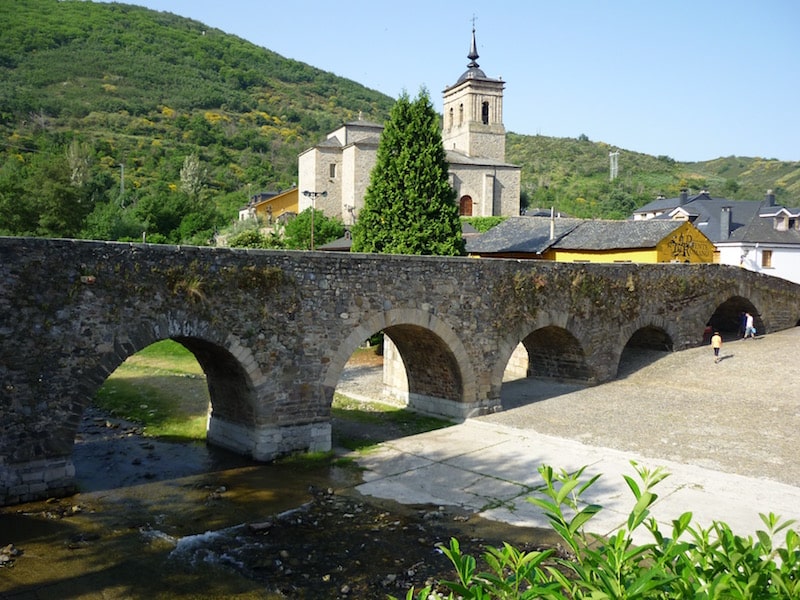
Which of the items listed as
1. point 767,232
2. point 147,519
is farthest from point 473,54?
point 147,519

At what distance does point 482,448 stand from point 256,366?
17.7 feet

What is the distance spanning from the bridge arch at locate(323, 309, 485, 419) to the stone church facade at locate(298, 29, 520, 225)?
31.6 metres

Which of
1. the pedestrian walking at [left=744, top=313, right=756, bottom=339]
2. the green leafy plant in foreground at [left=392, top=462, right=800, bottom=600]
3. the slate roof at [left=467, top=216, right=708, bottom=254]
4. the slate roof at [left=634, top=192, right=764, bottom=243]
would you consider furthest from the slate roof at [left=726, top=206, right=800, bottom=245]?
the green leafy plant in foreground at [left=392, top=462, right=800, bottom=600]

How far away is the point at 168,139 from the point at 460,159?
144ft

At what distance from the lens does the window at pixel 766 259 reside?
3812 cm

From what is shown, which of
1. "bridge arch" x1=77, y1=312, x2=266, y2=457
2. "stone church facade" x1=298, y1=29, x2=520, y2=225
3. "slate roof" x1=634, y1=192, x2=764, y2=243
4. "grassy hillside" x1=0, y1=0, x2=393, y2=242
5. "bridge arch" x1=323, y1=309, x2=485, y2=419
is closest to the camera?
"bridge arch" x1=77, y1=312, x2=266, y2=457

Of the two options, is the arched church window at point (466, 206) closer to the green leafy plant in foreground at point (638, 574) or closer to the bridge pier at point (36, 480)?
the bridge pier at point (36, 480)

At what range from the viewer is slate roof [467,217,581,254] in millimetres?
29578

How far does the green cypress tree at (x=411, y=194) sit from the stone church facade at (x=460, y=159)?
2153 cm

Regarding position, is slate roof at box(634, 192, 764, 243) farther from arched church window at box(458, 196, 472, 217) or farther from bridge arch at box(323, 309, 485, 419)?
bridge arch at box(323, 309, 485, 419)

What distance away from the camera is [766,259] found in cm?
3828

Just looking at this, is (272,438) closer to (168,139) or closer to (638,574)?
(638,574)

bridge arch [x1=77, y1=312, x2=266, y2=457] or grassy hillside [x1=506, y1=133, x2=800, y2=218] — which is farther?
grassy hillside [x1=506, y1=133, x2=800, y2=218]

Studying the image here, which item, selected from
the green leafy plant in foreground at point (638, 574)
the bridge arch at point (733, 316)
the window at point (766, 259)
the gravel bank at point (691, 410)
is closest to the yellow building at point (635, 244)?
the bridge arch at point (733, 316)
